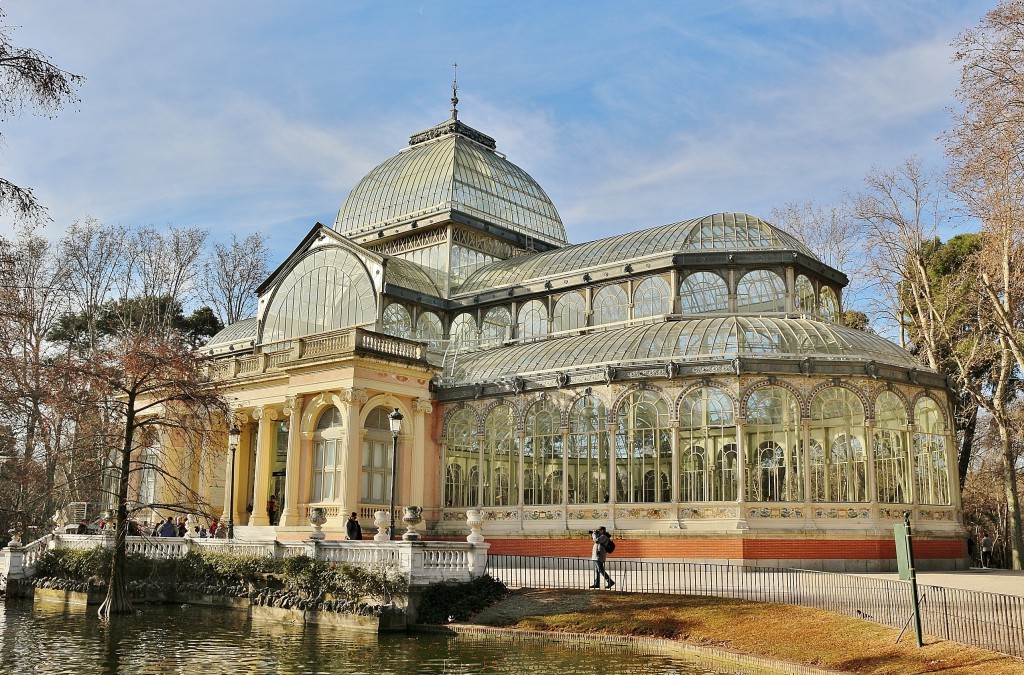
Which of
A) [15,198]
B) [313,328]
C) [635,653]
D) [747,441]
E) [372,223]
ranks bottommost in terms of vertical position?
[635,653]

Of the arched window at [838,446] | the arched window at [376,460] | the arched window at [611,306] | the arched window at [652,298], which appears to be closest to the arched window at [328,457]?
the arched window at [376,460]

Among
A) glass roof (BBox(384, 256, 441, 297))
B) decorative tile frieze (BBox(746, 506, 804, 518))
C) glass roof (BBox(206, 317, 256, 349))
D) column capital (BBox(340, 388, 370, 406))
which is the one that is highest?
glass roof (BBox(384, 256, 441, 297))

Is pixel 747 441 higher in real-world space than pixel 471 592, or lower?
higher

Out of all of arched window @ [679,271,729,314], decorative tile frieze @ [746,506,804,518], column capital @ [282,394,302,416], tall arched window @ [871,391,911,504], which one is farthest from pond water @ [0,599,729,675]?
arched window @ [679,271,729,314]

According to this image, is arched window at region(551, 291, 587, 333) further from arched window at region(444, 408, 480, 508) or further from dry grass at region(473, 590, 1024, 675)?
dry grass at region(473, 590, 1024, 675)

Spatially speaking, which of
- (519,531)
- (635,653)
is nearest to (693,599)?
(635,653)

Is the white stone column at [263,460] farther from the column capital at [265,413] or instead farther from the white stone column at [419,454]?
the white stone column at [419,454]

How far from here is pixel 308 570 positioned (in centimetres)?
2277

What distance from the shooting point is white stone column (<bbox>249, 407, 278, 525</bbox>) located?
34.5 m

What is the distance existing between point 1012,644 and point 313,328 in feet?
99.5

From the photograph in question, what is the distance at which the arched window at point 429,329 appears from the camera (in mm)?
40344

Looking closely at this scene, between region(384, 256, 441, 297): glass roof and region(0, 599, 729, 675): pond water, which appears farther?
region(384, 256, 441, 297): glass roof

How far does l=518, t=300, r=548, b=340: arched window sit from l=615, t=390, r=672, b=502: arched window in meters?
8.62

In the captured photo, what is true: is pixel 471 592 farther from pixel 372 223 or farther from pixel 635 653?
pixel 372 223
